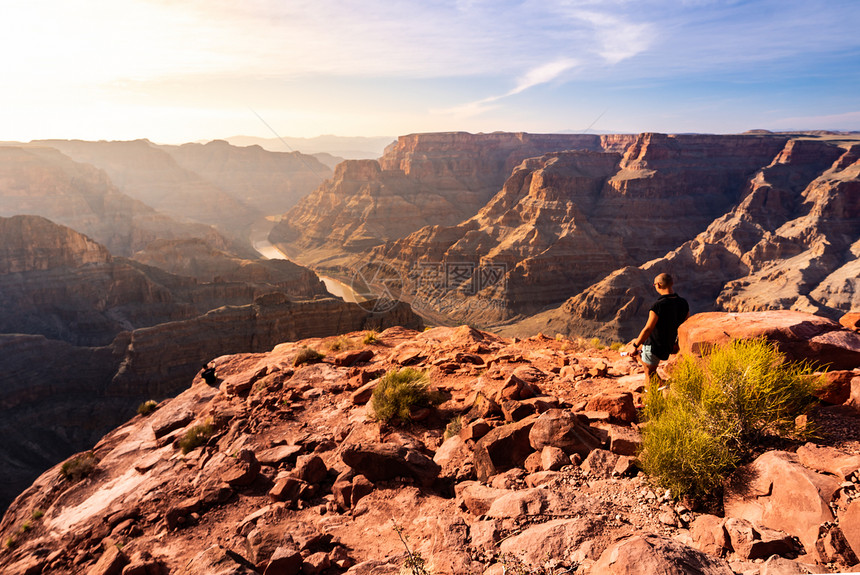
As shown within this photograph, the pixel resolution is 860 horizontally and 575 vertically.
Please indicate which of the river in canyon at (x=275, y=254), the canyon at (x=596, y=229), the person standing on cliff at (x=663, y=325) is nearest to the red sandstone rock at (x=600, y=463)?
the person standing on cliff at (x=663, y=325)

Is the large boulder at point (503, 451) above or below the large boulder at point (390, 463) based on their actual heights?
above

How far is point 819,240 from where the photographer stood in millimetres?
76312

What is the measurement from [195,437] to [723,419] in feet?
32.9

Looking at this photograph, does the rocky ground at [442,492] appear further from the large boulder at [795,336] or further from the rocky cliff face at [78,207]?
the rocky cliff face at [78,207]

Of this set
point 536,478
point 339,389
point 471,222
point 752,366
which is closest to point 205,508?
point 339,389

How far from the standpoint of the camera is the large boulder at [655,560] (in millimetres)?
3010

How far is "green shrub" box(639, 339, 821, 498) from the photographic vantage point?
13.3 feet

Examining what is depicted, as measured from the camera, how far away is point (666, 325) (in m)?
6.38

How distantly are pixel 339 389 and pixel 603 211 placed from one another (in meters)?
106

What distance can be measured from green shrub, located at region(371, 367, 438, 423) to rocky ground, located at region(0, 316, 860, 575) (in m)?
0.26

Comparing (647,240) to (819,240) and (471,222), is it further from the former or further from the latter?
(471,222)

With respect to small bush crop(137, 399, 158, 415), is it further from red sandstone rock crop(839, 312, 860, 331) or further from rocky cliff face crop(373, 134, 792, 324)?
rocky cliff face crop(373, 134, 792, 324)

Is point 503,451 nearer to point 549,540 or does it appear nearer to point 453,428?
point 453,428

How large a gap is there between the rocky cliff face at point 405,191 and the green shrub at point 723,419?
354ft
